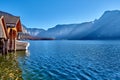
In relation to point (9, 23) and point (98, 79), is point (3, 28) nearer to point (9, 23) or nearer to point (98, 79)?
point (9, 23)

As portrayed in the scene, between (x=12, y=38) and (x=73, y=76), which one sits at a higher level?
(x=12, y=38)

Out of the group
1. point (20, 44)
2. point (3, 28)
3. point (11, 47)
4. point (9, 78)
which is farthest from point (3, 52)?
point (9, 78)

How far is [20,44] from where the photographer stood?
69.2 m

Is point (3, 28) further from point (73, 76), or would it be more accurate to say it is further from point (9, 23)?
point (73, 76)

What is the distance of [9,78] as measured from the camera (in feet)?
83.8

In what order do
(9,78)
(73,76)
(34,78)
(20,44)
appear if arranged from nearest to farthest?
1. (9,78)
2. (34,78)
3. (73,76)
4. (20,44)

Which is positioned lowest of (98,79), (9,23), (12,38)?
(98,79)

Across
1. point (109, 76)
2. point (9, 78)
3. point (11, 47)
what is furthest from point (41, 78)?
point (11, 47)

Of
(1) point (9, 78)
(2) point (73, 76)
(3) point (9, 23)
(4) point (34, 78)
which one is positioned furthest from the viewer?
(3) point (9, 23)

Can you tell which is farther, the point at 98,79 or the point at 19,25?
the point at 19,25

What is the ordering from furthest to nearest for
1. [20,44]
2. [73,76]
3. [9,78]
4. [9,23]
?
[20,44], [9,23], [73,76], [9,78]

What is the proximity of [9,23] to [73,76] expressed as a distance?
37.9 m

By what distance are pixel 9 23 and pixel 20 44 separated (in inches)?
344

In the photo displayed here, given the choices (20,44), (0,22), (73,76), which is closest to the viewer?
(73,76)
